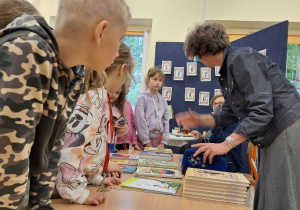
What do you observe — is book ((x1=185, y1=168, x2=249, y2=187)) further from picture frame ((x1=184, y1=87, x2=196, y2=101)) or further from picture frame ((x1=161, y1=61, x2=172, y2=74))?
picture frame ((x1=161, y1=61, x2=172, y2=74))

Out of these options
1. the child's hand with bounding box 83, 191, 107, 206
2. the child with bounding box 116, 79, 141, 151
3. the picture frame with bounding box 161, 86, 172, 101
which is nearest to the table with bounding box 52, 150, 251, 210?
the child's hand with bounding box 83, 191, 107, 206

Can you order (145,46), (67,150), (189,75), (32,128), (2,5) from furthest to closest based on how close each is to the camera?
1. (145,46)
2. (189,75)
3. (2,5)
4. (67,150)
5. (32,128)

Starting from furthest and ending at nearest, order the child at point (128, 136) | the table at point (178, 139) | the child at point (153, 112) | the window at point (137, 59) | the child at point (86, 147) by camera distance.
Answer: the window at point (137, 59)
the table at point (178, 139)
the child at point (153, 112)
the child at point (128, 136)
the child at point (86, 147)

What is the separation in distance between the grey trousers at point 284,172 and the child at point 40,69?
0.95m

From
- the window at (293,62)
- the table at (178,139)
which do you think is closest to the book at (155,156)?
the table at (178,139)

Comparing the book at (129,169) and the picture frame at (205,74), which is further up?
the picture frame at (205,74)

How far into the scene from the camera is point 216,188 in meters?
1.03

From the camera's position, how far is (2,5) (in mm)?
991

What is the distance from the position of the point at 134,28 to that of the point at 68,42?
4.34 meters

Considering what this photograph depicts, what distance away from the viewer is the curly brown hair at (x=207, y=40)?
143 centimetres

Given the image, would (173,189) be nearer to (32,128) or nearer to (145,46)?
(32,128)

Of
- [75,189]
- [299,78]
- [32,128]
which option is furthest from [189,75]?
[32,128]

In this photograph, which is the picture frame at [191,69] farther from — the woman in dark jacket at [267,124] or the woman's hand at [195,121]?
the woman in dark jacket at [267,124]

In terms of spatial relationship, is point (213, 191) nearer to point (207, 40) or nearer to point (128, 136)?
point (207, 40)
